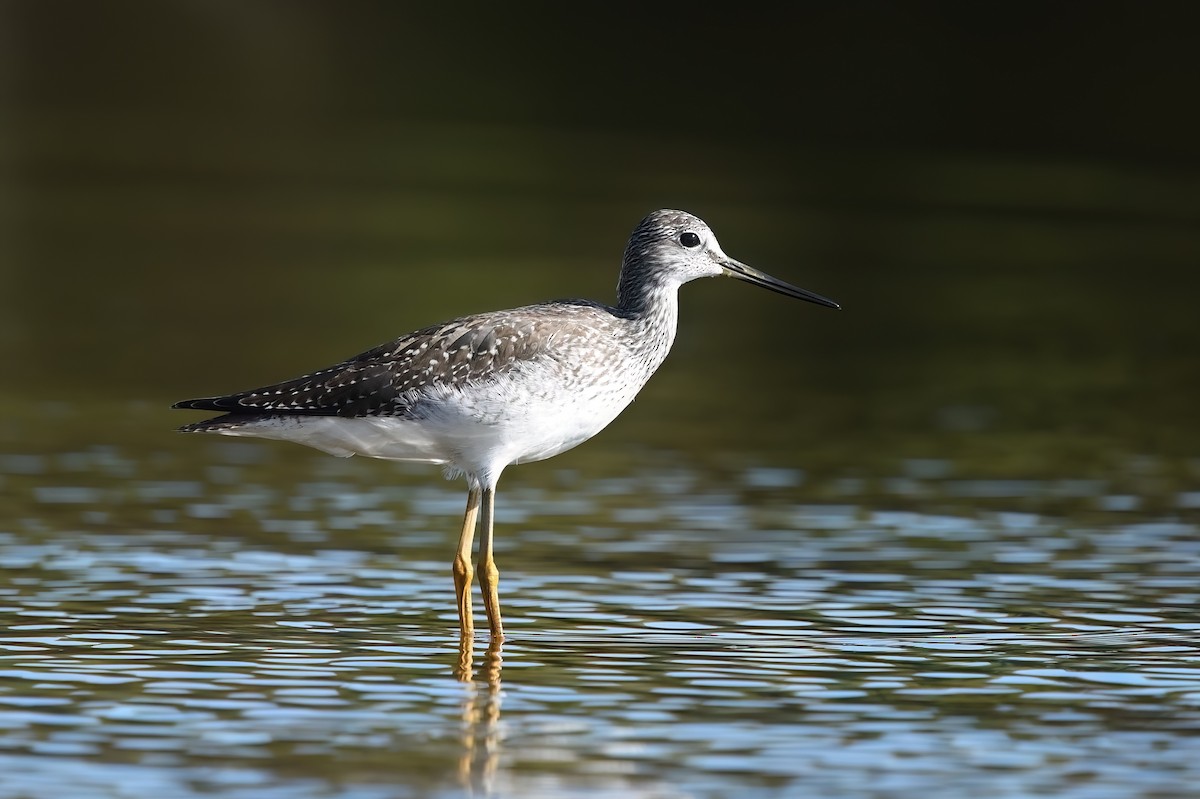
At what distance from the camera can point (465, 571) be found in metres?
12.8

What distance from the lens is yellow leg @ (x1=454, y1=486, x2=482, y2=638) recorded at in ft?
40.9

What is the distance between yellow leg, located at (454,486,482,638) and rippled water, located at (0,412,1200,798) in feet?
0.49

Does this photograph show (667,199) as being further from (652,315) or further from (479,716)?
(479,716)

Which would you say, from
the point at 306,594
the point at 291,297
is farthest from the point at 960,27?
the point at 306,594

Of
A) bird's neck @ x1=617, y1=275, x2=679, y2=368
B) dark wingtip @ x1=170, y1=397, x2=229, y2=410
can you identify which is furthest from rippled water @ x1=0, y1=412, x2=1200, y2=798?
bird's neck @ x1=617, y1=275, x2=679, y2=368

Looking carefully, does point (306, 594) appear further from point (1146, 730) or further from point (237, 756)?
point (1146, 730)

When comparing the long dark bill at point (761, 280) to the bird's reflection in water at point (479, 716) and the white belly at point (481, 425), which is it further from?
the bird's reflection in water at point (479, 716)

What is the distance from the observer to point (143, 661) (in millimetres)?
11289

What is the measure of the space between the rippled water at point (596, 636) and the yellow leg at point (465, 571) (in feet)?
0.49

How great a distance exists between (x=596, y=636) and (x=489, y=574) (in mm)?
895

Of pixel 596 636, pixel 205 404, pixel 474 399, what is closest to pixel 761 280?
pixel 474 399

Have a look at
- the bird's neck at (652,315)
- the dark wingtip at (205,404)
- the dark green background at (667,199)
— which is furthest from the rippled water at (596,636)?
the dark green background at (667,199)

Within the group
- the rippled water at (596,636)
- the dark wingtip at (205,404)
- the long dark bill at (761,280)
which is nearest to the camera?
the rippled water at (596,636)

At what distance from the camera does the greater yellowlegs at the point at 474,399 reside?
12.6 meters
